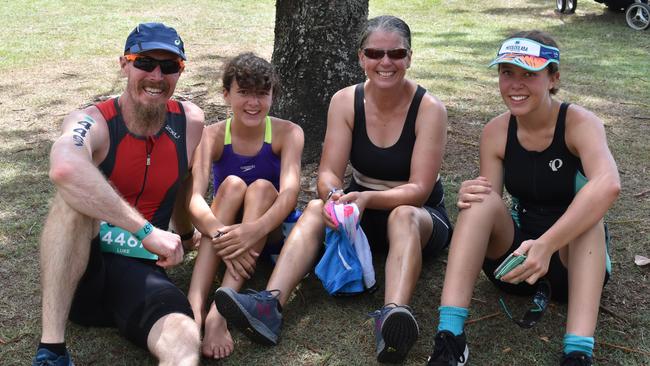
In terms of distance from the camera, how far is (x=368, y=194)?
3.58m

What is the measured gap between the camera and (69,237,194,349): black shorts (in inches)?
120

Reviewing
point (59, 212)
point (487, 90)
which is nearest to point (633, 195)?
point (487, 90)

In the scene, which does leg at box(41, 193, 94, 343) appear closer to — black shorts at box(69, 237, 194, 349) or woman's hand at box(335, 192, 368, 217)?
black shorts at box(69, 237, 194, 349)

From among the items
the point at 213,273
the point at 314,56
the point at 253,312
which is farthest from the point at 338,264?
the point at 314,56

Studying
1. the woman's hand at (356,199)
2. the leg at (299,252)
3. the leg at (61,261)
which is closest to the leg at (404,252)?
the woman's hand at (356,199)

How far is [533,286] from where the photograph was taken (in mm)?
3541

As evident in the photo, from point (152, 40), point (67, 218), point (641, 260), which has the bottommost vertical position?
point (641, 260)

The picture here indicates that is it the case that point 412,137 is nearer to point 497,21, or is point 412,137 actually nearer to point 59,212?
point 59,212

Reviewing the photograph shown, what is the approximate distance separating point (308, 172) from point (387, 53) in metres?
1.81

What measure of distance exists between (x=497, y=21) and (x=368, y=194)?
33.5 feet

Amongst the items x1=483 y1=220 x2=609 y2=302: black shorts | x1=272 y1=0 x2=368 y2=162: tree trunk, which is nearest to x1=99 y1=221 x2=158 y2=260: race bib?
x1=483 y1=220 x2=609 y2=302: black shorts

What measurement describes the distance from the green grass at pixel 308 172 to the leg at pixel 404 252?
11.0 inches

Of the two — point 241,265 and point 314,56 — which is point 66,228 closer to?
point 241,265

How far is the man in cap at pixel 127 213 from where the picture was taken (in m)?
2.94
